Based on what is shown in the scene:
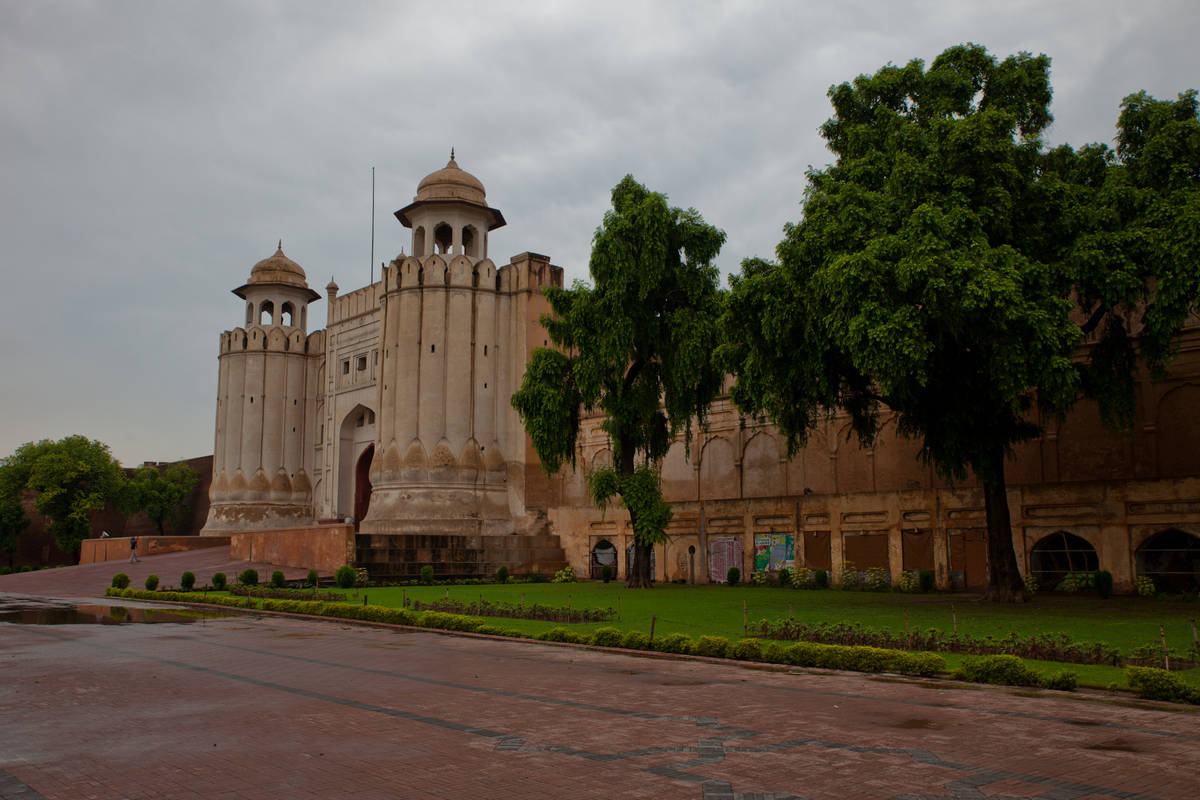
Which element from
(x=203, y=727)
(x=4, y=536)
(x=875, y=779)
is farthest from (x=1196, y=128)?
(x=4, y=536)

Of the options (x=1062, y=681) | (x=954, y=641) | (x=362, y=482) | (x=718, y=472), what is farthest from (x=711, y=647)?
(x=362, y=482)

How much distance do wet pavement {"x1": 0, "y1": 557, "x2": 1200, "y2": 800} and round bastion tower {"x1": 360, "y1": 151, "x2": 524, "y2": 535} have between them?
85.4 ft

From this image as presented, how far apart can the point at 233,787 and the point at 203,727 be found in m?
2.09

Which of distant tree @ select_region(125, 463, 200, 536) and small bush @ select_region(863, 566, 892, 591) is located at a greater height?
distant tree @ select_region(125, 463, 200, 536)

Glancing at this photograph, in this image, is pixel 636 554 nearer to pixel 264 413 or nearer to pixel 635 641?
pixel 635 641

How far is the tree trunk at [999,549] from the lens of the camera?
2006 cm

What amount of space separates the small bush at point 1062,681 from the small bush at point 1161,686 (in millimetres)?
572

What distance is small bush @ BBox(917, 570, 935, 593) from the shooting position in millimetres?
25781

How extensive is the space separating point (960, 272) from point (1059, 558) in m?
11.7

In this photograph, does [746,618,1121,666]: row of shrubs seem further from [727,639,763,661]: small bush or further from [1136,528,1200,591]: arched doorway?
[1136,528,1200,591]: arched doorway

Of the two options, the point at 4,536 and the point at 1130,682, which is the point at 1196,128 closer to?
the point at 1130,682

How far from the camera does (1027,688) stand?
32.0ft

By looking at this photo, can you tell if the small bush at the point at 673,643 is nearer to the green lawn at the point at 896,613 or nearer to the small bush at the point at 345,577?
the green lawn at the point at 896,613

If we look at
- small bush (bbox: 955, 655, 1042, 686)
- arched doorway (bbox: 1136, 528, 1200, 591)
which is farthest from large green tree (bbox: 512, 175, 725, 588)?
small bush (bbox: 955, 655, 1042, 686)
